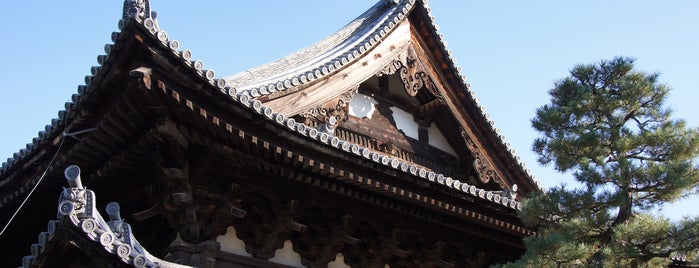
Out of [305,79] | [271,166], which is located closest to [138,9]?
[271,166]

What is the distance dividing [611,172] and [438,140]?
461 centimetres

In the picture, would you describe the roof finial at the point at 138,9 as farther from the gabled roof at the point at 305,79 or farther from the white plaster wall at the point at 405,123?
the white plaster wall at the point at 405,123

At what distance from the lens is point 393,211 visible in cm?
993

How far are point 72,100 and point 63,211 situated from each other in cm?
234

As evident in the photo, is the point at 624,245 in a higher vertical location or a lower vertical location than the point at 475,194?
lower

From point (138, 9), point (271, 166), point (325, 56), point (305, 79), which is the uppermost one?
point (325, 56)

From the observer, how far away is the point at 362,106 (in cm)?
1194

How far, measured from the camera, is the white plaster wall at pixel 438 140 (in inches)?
497

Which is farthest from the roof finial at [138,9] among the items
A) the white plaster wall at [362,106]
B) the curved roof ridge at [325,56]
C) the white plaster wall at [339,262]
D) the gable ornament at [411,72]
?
the gable ornament at [411,72]

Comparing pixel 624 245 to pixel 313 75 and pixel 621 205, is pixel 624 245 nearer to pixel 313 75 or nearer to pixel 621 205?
pixel 621 205

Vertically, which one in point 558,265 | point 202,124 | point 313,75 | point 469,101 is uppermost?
point 469,101

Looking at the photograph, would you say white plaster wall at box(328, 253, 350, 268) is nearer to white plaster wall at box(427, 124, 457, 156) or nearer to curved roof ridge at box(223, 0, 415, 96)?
curved roof ridge at box(223, 0, 415, 96)

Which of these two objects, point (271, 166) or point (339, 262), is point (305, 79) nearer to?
point (271, 166)

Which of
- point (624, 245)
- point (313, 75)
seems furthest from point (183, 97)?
point (624, 245)
